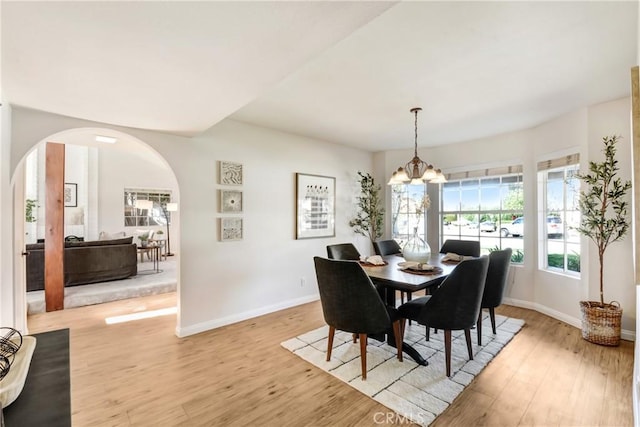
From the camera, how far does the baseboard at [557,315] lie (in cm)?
290

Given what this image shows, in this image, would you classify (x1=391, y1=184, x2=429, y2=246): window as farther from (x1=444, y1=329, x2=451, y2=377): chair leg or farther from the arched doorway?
the arched doorway

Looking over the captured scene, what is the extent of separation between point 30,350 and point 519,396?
2.81 m

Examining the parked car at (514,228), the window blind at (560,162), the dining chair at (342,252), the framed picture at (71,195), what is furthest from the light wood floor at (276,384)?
the framed picture at (71,195)

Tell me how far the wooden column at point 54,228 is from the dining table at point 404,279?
164 inches

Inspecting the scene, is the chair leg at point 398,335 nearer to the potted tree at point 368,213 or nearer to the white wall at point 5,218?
the potted tree at point 368,213

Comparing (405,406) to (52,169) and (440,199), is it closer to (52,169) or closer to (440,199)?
(440,199)

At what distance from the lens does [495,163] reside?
4.26 m

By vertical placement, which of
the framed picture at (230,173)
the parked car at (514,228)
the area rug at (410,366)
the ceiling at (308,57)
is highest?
the ceiling at (308,57)

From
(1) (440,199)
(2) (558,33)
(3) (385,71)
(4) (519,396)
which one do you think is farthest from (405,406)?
(1) (440,199)

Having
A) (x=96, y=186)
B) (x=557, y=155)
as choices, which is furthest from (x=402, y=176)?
(x=96, y=186)

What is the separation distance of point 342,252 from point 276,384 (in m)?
1.54

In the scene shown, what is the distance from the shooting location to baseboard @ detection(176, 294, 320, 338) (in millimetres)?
3113

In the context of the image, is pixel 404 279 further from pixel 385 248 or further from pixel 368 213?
pixel 368 213

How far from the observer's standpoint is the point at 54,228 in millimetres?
3947
